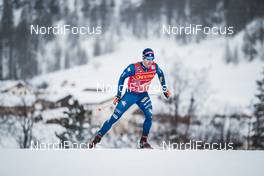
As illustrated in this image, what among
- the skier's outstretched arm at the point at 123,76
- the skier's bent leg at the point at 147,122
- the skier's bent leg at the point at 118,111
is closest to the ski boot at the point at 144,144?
the skier's bent leg at the point at 147,122

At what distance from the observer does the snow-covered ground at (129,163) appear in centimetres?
385

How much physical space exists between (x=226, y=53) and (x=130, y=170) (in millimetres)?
2001

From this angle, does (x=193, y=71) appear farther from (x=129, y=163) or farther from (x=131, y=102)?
(x=129, y=163)

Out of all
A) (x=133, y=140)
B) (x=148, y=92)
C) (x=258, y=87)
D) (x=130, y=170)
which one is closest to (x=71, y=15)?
(x=148, y=92)

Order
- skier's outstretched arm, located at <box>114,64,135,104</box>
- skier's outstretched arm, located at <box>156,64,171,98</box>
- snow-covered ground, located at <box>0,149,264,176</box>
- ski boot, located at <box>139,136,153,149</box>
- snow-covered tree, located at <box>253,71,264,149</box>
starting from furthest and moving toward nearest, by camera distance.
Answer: snow-covered tree, located at <box>253,71,264,149</box> < ski boot, located at <box>139,136,153,149</box> < skier's outstretched arm, located at <box>156,64,171,98</box> < skier's outstretched arm, located at <box>114,64,135,104</box> < snow-covered ground, located at <box>0,149,264,176</box>

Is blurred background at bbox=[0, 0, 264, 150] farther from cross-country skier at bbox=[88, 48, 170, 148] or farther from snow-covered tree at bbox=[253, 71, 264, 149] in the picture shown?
cross-country skier at bbox=[88, 48, 170, 148]

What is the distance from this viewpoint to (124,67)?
460 centimetres

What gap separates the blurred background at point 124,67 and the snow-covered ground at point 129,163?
245 millimetres

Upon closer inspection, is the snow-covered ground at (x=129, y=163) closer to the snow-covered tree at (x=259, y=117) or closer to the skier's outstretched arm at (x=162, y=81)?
the snow-covered tree at (x=259, y=117)

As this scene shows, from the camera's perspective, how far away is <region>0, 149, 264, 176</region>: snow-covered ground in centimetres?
385

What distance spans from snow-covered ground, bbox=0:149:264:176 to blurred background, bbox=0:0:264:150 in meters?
0.25

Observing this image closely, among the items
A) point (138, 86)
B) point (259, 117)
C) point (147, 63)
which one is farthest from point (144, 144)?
point (259, 117)

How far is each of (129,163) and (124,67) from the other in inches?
45.9

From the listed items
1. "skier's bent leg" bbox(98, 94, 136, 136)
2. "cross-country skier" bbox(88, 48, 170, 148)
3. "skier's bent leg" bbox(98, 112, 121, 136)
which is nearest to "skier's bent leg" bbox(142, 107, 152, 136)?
"cross-country skier" bbox(88, 48, 170, 148)
